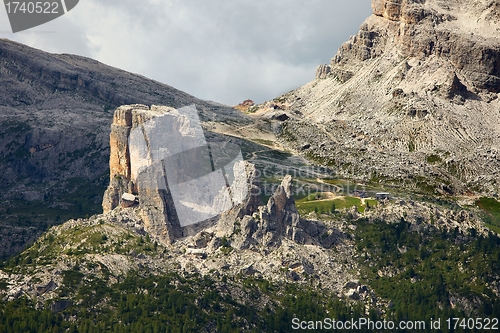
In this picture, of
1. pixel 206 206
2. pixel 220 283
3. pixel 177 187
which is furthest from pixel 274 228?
pixel 177 187

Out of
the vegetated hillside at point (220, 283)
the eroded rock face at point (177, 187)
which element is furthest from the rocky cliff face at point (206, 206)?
the vegetated hillside at point (220, 283)

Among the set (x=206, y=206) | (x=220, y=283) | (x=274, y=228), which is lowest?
(x=220, y=283)

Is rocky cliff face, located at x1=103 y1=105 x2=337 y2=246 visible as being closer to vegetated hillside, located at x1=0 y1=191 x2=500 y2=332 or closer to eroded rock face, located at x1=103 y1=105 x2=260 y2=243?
eroded rock face, located at x1=103 y1=105 x2=260 y2=243

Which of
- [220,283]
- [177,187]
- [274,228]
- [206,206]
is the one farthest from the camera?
[206,206]

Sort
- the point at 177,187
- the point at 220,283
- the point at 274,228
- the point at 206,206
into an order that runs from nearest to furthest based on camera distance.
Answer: the point at 220,283, the point at 274,228, the point at 177,187, the point at 206,206

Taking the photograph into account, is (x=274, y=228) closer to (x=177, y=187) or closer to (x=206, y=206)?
(x=206, y=206)

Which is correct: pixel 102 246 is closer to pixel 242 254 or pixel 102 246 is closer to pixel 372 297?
pixel 242 254

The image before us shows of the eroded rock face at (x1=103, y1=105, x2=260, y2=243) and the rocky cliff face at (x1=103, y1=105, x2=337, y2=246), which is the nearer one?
the rocky cliff face at (x1=103, y1=105, x2=337, y2=246)

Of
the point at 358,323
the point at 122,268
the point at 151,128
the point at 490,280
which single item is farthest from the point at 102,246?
the point at 490,280

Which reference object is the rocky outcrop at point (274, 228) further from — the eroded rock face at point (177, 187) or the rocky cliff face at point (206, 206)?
the eroded rock face at point (177, 187)

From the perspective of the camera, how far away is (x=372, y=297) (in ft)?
610

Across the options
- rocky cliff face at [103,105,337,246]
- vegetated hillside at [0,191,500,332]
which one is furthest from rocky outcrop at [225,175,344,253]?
vegetated hillside at [0,191,500,332]

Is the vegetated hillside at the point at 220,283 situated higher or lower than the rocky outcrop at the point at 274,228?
lower

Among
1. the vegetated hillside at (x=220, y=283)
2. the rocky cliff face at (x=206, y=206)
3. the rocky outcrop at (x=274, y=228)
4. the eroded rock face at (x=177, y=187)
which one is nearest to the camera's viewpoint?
the vegetated hillside at (x=220, y=283)
